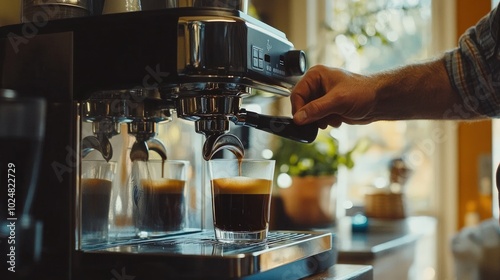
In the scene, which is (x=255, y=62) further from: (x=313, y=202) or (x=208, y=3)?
(x=313, y=202)

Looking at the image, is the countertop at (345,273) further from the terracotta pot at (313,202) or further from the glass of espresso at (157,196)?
Answer: the terracotta pot at (313,202)

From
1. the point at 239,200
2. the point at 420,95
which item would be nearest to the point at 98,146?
the point at 239,200

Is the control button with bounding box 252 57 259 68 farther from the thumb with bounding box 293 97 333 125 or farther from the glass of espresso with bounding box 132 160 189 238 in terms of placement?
the glass of espresso with bounding box 132 160 189 238

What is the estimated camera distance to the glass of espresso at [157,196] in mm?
1090

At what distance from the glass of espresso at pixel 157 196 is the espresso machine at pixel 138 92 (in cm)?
5

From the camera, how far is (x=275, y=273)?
92 cm

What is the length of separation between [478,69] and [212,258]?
66 centimetres

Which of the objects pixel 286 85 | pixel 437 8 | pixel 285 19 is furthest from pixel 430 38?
pixel 286 85

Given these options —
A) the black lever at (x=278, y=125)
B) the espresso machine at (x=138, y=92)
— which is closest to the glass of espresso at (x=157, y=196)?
the espresso machine at (x=138, y=92)

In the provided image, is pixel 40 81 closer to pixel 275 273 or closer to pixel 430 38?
pixel 275 273

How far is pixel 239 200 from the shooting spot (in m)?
1.00

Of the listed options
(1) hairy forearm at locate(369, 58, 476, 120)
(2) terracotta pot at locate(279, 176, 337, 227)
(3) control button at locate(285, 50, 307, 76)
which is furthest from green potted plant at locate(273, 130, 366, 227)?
(3) control button at locate(285, 50, 307, 76)

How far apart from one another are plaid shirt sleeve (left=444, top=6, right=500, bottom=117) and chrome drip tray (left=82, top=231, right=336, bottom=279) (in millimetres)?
434

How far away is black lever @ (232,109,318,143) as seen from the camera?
101 centimetres
